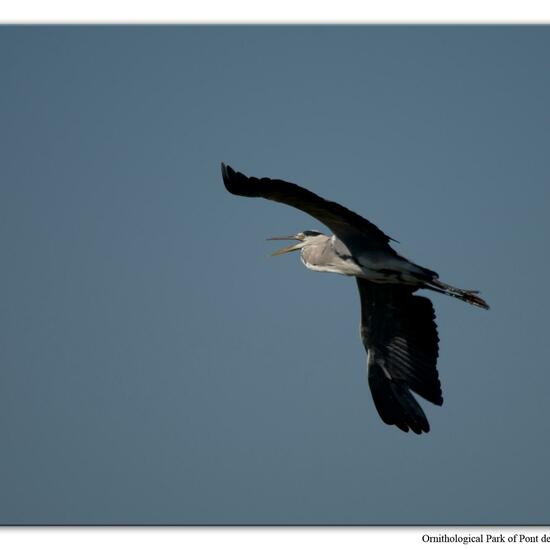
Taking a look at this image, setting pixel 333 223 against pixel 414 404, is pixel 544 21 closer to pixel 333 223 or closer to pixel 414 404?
pixel 333 223

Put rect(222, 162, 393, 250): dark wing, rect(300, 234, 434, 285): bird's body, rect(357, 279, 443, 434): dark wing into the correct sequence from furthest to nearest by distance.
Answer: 1. rect(357, 279, 443, 434): dark wing
2. rect(300, 234, 434, 285): bird's body
3. rect(222, 162, 393, 250): dark wing

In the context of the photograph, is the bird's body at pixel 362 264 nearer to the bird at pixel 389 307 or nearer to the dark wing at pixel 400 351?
the bird at pixel 389 307

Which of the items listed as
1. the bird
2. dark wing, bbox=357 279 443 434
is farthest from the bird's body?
dark wing, bbox=357 279 443 434

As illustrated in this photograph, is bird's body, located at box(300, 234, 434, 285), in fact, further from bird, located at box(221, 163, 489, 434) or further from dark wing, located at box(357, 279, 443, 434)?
dark wing, located at box(357, 279, 443, 434)

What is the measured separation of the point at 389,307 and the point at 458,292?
1.55 m

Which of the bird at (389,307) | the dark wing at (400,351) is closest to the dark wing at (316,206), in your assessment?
the bird at (389,307)

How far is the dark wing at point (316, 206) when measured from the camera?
1416 cm

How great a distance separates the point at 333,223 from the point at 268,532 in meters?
4.14

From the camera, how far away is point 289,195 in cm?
1436

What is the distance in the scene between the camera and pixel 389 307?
672 inches

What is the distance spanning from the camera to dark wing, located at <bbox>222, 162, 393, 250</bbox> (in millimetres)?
14156

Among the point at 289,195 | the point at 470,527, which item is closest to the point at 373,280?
the point at 289,195

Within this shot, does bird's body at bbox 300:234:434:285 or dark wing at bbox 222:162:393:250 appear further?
bird's body at bbox 300:234:434:285
